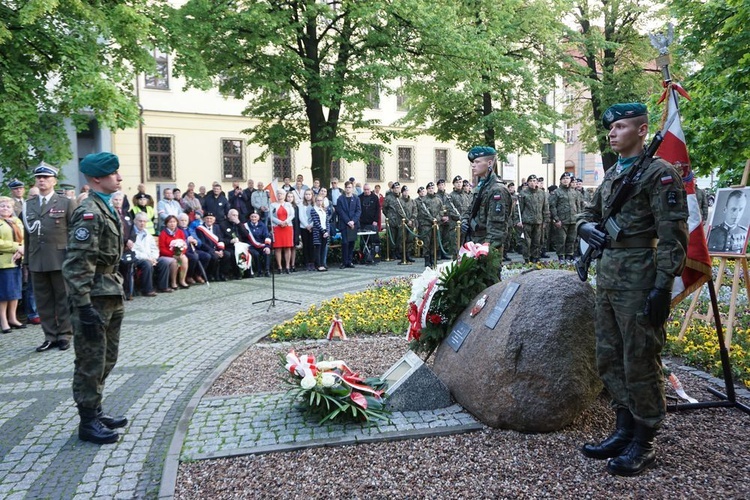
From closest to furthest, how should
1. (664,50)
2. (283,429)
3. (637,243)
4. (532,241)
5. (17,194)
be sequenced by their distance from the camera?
(637,243) < (664,50) < (283,429) < (17,194) < (532,241)

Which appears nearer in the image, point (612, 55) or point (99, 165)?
point (99, 165)

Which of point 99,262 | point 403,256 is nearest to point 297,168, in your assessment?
point 403,256

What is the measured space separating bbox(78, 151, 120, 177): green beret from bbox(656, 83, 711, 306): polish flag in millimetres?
4485

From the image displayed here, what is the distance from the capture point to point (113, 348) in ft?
17.9

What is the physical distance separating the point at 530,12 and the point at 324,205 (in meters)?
13.0

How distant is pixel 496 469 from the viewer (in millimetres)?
4211

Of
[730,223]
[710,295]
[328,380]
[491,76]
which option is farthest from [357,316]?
[491,76]

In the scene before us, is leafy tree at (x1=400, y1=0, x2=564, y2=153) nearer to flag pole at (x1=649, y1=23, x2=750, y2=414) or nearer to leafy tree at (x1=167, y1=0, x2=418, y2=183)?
leafy tree at (x1=167, y1=0, x2=418, y2=183)

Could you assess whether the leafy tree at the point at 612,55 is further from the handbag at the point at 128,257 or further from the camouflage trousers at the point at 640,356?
the camouflage trousers at the point at 640,356

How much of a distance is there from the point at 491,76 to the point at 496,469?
19.3 metres

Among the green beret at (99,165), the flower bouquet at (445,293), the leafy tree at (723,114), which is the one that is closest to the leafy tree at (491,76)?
the leafy tree at (723,114)

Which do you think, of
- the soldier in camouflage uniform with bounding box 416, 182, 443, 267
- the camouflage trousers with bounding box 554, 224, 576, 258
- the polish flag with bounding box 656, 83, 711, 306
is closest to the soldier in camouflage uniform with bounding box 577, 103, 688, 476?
the polish flag with bounding box 656, 83, 711, 306

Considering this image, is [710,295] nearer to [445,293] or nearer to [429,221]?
[445,293]

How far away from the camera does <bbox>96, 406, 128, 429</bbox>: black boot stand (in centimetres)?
527
